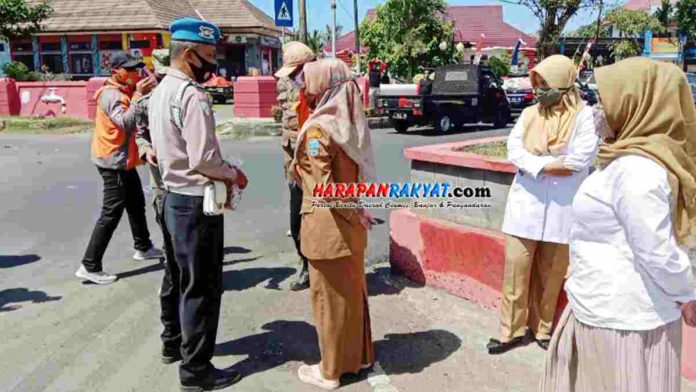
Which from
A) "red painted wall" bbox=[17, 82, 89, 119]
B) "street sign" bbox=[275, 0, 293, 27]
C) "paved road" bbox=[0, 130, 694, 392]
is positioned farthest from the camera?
"red painted wall" bbox=[17, 82, 89, 119]

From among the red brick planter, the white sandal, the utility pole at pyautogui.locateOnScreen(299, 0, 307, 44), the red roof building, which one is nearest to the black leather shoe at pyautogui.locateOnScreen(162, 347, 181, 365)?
the white sandal

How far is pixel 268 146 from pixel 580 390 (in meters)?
11.6

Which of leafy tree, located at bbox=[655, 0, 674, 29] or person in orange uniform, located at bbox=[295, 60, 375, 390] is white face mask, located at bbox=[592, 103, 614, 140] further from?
leafy tree, located at bbox=[655, 0, 674, 29]

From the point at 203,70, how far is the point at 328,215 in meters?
1.05

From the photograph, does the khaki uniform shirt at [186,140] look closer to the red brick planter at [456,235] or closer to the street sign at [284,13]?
the red brick planter at [456,235]

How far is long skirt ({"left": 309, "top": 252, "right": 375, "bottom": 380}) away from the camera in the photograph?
339cm

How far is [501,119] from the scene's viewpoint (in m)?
17.0

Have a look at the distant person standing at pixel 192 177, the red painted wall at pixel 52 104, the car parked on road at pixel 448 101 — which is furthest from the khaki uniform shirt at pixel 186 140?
the red painted wall at pixel 52 104

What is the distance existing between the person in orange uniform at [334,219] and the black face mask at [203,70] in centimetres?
54

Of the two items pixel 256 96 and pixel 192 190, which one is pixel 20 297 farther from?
pixel 256 96

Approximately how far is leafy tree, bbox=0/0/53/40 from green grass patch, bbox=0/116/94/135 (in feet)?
13.9

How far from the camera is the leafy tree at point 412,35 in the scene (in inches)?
930

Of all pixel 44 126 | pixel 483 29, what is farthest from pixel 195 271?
pixel 483 29

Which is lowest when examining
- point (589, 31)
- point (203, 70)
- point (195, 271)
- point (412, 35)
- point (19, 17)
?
point (195, 271)
